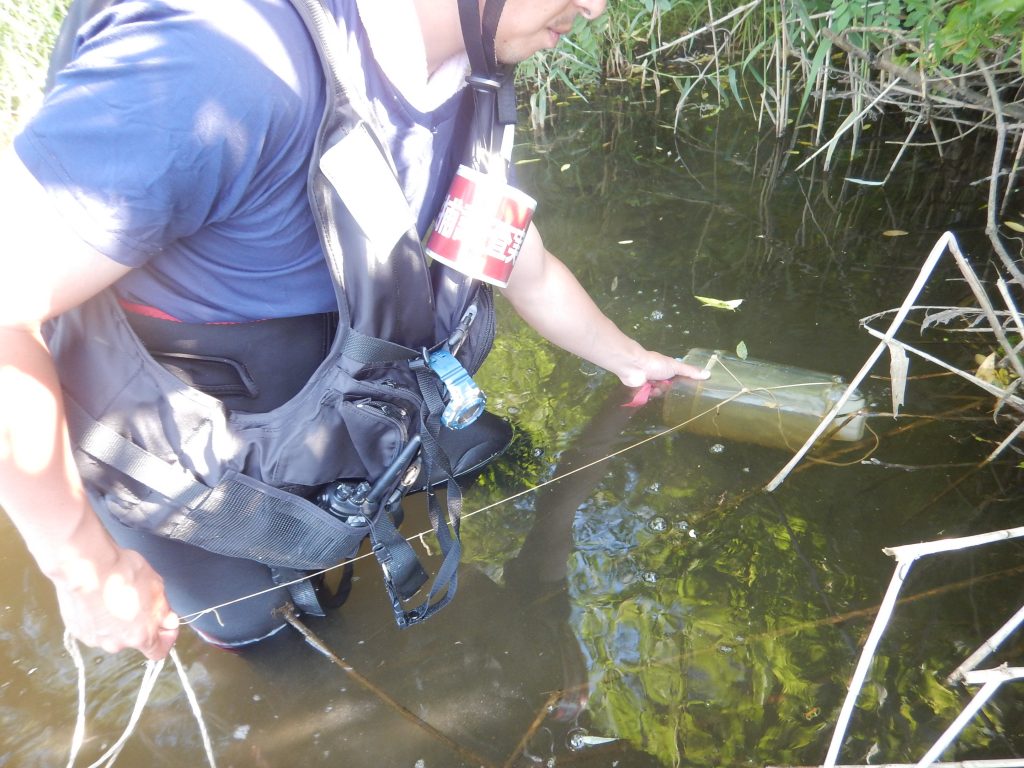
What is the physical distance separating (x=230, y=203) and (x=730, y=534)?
1384 mm

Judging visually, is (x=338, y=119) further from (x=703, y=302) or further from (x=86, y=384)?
(x=703, y=302)

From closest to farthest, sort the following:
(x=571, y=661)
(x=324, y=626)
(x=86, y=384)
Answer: (x=86, y=384) → (x=571, y=661) → (x=324, y=626)

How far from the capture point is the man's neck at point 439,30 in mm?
1369

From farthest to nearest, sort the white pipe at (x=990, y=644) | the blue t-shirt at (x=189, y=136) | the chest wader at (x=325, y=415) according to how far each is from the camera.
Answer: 1. the chest wader at (x=325, y=415)
2. the white pipe at (x=990, y=644)
3. the blue t-shirt at (x=189, y=136)

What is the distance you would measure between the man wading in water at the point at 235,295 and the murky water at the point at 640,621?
0.21 metres

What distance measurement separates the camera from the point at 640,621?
173cm

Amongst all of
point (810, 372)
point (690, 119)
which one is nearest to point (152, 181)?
point (810, 372)

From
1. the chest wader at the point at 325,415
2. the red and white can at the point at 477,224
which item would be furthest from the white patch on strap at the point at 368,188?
the red and white can at the point at 477,224

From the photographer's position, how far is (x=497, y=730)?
1.57 metres

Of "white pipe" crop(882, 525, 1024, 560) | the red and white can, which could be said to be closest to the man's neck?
the red and white can

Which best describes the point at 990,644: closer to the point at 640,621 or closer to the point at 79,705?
the point at 640,621

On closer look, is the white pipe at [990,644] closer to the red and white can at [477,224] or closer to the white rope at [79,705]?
the red and white can at [477,224]

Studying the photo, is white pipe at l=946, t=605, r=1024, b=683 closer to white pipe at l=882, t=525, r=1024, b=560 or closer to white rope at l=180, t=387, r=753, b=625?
white pipe at l=882, t=525, r=1024, b=560

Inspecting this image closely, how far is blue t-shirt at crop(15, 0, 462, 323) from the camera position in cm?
103
